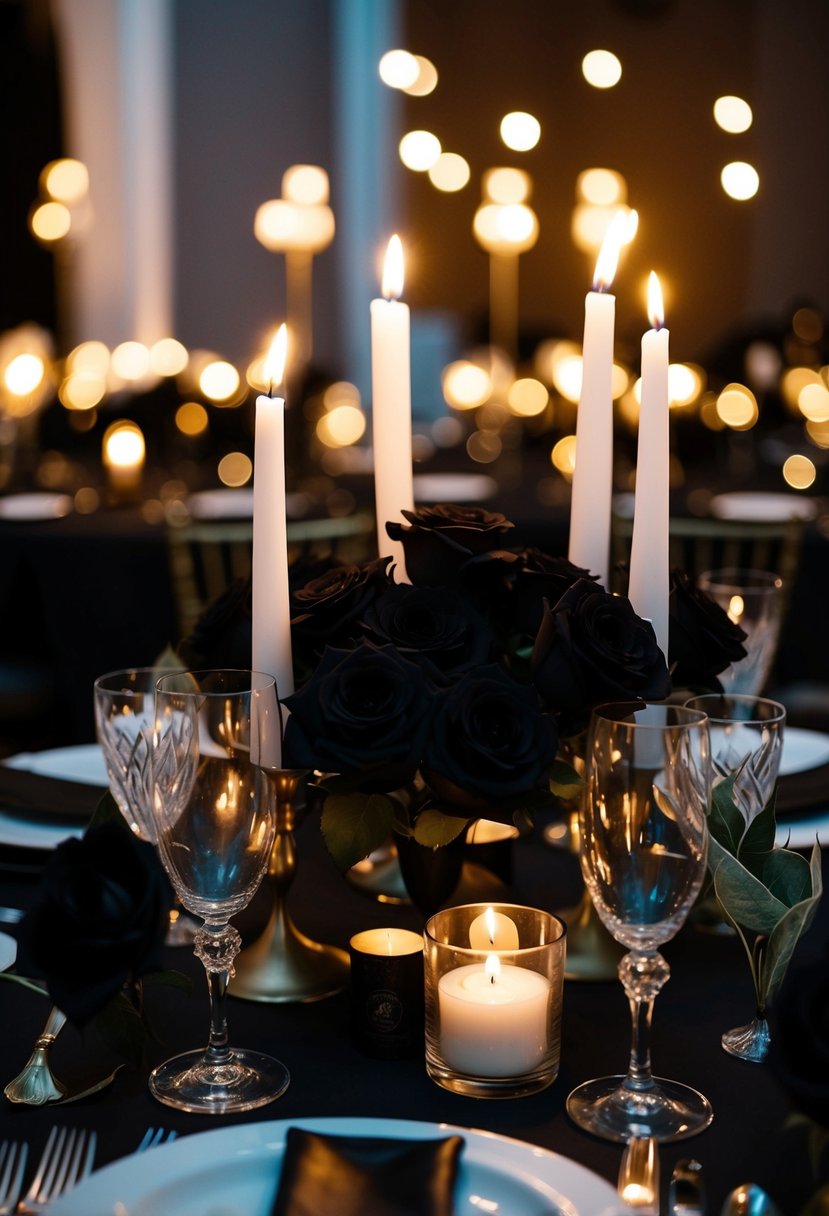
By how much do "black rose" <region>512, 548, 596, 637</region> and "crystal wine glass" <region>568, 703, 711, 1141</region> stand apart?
167 millimetres

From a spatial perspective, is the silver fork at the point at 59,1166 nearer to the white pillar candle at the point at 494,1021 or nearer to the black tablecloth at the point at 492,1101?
the black tablecloth at the point at 492,1101

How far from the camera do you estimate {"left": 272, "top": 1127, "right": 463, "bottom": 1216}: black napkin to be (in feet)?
2.30

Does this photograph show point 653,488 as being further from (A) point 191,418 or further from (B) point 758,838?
(A) point 191,418

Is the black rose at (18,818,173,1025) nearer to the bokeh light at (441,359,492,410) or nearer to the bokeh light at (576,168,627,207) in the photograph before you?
the bokeh light at (441,359,492,410)

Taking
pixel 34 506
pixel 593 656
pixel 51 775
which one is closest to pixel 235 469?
pixel 34 506

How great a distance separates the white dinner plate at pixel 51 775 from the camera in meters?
1.22

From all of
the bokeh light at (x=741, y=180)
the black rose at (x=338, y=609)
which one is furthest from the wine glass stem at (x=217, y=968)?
the bokeh light at (x=741, y=180)

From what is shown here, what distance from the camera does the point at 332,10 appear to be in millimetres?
8219

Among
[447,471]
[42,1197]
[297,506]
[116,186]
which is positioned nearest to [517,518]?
[297,506]

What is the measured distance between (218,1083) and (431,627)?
1.03 ft

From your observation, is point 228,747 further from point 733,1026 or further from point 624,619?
point 733,1026

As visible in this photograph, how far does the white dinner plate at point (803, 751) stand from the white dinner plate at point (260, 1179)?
2.37 ft

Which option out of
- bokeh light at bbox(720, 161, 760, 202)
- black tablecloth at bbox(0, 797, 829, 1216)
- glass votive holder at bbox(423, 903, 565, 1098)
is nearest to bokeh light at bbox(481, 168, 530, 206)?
bokeh light at bbox(720, 161, 760, 202)

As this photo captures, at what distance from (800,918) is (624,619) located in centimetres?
22
